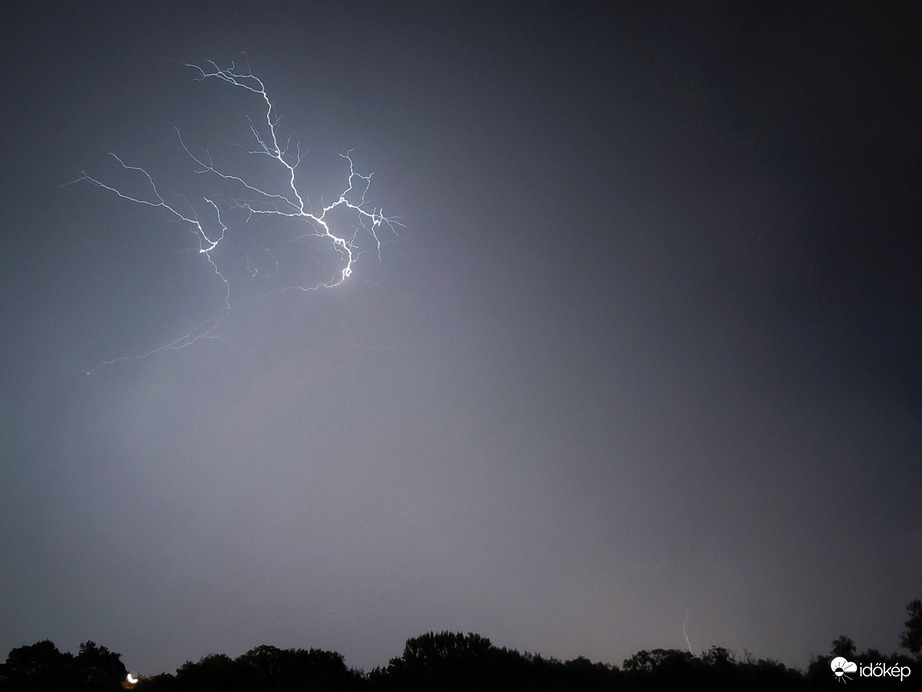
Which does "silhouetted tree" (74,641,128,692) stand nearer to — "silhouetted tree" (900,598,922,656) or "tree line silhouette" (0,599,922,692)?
"tree line silhouette" (0,599,922,692)

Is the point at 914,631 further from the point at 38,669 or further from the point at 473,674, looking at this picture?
the point at 38,669

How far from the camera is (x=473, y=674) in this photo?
35.8ft

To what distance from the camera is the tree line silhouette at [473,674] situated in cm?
1055

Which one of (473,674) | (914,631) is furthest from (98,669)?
(914,631)

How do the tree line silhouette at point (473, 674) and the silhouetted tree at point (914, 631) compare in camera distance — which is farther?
the silhouetted tree at point (914, 631)

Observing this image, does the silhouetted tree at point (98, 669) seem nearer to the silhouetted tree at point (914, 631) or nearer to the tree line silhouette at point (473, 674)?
the tree line silhouette at point (473, 674)

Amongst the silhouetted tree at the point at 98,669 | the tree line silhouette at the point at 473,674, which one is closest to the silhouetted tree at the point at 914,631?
the tree line silhouette at the point at 473,674

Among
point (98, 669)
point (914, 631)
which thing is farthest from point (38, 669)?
Answer: point (914, 631)

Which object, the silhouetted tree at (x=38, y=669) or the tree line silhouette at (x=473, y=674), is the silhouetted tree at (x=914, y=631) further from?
the silhouetted tree at (x=38, y=669)

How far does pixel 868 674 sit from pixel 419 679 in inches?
362

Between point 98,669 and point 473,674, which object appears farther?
point 98,669

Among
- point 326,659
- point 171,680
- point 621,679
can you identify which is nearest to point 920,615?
point 621,679

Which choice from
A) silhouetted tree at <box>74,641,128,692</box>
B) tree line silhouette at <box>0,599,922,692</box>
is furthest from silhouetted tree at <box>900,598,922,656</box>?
silhouetted tree at <box>74,641,128,692</box>

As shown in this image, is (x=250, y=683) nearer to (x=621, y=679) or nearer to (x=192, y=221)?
(x=621, y=679)
